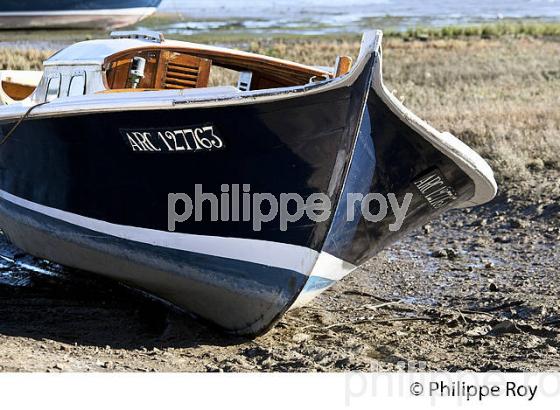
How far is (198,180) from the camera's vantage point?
6215mm

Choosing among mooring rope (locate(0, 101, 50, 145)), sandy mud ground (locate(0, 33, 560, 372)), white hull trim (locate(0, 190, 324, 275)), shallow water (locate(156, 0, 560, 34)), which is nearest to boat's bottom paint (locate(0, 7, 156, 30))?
shallow water (locate(156, 0, 560, 34))

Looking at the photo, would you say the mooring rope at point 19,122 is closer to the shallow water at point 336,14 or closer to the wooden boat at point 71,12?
the wooden boat at point 71,12

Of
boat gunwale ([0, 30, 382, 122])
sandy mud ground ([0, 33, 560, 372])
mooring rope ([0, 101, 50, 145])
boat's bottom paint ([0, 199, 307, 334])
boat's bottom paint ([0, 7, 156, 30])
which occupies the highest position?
boat's bottom paint ([0, 7, 156, 30])

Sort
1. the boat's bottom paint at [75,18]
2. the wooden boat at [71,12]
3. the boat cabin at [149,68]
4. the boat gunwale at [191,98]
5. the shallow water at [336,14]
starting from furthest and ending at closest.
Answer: the shallow water at [336,14]
the boat's bottom paint at [75,18]
the wooden boat at [71,12]
the boat cabin at [149,68]
the boat gunwale at [191,98]

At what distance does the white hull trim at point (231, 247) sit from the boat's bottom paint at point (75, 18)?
26.9 m

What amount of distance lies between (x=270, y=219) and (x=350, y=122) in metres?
0.85

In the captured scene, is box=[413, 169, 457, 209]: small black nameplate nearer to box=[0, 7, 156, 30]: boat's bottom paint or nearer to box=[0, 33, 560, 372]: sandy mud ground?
box=[0, 33, 560, 372]: sandy mud ground

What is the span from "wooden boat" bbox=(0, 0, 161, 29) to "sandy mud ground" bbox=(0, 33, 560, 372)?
76.7 ft

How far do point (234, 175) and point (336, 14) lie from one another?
2282 inches

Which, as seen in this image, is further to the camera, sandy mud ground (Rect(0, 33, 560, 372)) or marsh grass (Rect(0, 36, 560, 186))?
marsh grass (Rect(0, 36, 560, 186))

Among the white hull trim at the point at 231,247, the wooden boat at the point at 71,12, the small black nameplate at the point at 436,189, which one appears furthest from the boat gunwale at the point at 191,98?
the wooden boat at the point at 71,12

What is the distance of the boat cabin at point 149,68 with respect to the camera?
7781 mm

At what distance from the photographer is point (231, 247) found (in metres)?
6.36

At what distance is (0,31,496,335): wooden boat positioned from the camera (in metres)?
5.86
